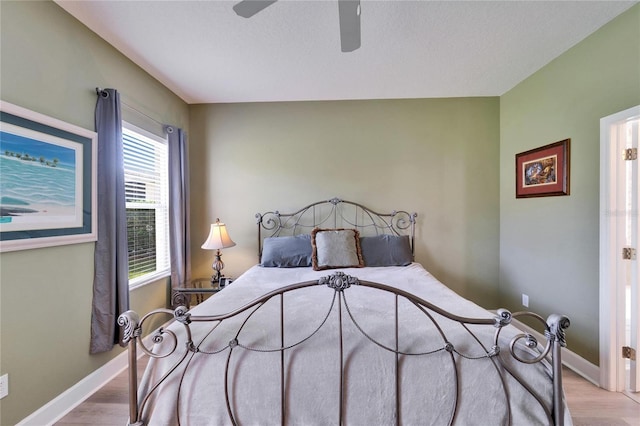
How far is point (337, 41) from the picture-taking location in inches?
81.7

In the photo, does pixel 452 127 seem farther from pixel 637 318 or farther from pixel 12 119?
pixel 12 119

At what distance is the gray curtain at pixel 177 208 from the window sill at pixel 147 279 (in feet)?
0.30

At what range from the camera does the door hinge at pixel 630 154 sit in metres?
1.87

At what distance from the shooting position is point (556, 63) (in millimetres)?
2352

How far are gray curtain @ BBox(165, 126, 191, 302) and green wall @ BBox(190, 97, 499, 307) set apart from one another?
27 cm

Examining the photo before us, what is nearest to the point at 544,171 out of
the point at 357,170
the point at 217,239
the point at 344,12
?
the point at 357,170

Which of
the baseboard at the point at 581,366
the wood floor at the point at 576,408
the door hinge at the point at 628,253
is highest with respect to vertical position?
the door hinge at the point at 628,253

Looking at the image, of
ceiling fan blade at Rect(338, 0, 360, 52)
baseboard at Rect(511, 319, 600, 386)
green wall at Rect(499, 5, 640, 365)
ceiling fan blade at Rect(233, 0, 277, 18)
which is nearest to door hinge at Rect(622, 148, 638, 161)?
green wall at Rect(499, 5, 640, 365)

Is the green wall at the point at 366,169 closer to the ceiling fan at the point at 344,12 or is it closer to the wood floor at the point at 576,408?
the wood floor at the point at 576,408

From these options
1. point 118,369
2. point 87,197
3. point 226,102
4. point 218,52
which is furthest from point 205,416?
point 226,102

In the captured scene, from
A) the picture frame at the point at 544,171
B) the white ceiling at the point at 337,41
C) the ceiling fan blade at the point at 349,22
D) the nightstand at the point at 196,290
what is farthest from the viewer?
the nightstand at the point at 196,290

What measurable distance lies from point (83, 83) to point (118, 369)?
2.22 m

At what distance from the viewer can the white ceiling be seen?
1763mm

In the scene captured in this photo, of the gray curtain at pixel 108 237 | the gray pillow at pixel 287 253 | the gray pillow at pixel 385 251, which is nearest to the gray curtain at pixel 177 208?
the gray curtain at pixel 108 237
